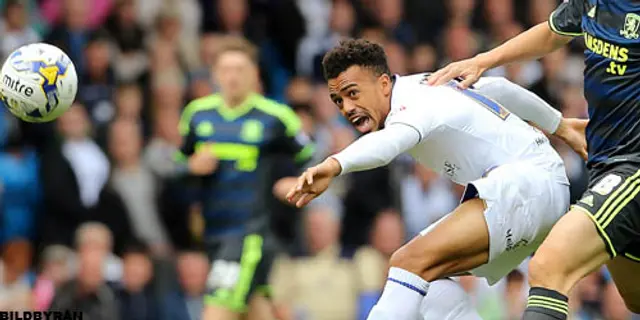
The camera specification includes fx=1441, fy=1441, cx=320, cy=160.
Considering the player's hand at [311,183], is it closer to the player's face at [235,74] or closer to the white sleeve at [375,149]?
the white sleeve at [375,149]

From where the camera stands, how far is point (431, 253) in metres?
7.47

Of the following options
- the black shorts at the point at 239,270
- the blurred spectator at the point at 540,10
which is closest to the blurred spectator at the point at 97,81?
the black shorts at the point at 239,270

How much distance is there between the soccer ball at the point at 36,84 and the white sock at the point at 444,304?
8.51 feet

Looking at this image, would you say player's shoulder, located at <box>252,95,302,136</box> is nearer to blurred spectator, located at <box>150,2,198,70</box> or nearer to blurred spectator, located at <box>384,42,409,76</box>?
blurred spectator, located at <box>150,2,198,70</box>

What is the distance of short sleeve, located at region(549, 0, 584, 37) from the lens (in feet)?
25.9

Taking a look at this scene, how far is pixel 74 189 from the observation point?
12805mm

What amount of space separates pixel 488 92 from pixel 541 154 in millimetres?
547

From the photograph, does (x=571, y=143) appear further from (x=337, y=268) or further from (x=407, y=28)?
(x=407, y=28)

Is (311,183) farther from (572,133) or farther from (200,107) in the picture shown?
(200,107)

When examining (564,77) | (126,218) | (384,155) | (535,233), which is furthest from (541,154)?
(564,77)

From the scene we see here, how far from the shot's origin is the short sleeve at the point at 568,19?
7.88 m

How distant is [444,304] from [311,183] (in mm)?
1328

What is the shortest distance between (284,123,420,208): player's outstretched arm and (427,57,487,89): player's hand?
628 millimetres

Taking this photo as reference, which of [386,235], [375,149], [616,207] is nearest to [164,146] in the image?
[386,235]
